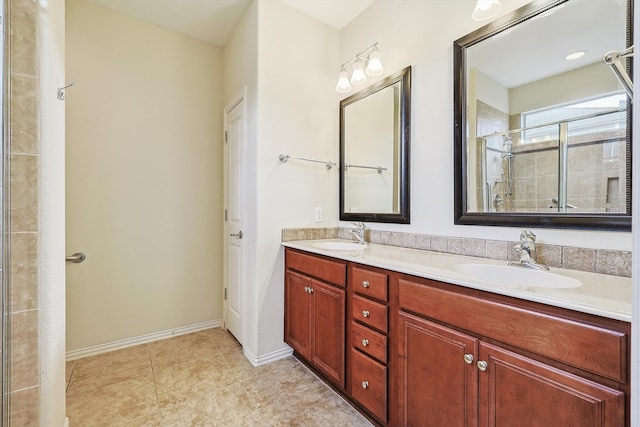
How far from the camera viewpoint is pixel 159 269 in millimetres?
2463

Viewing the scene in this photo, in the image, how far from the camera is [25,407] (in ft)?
3.57

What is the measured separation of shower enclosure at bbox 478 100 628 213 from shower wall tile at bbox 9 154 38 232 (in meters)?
2.01

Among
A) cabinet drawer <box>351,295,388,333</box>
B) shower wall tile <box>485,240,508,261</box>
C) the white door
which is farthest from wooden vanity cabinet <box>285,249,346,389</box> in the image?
shower wall tile <box>485,240,508,261</box>

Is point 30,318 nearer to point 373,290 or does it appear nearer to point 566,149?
point 373,290

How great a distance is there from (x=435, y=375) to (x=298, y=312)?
1067 mm

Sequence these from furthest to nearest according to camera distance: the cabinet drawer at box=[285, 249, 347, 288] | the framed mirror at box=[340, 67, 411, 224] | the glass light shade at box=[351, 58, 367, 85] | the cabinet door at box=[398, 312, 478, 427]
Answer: the glass light shade at box=[351, 58, 367, 85]
the framed mirror at box=[340, 67, 411, 224]
the cabinet drawer at box=[285, 249, 347, 288]
the cabinet door at box=[398, 312, 478, 427]

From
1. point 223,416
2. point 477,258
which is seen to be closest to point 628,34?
point 477,258

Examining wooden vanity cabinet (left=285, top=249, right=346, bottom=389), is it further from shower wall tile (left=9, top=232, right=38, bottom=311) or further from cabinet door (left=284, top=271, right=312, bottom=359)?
shower wall tile (left=9, top=232, right=38, bottom=311)

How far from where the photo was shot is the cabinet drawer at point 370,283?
4.34 feet

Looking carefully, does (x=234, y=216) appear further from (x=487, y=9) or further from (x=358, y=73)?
(x=487, y=9)

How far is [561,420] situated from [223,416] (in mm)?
1503

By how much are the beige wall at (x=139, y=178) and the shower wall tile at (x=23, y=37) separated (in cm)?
125

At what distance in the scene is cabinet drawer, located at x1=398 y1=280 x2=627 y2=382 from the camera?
2.34 ft

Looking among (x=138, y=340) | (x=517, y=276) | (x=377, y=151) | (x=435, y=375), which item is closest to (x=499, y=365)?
(x=435, y=375)
